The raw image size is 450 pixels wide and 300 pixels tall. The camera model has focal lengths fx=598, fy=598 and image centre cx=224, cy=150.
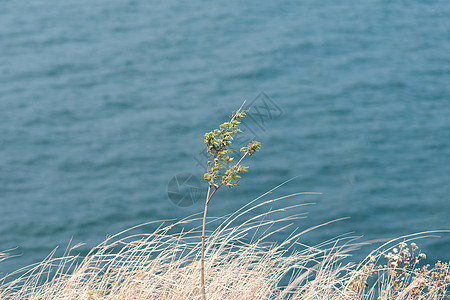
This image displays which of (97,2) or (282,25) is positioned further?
(97,2)

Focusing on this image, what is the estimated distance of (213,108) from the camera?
553 inches

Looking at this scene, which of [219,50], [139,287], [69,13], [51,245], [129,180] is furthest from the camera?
[69,13]

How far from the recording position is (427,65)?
15.7 meters

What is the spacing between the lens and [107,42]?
17359mm

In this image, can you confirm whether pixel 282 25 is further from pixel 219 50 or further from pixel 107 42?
pixel 107 42

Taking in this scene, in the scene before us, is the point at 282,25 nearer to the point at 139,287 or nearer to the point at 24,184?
the point at 24,184

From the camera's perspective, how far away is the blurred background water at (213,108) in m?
11.5

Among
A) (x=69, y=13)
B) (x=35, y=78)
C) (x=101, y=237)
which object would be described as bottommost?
(x=101, y=237)

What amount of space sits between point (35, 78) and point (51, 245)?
6.45 m

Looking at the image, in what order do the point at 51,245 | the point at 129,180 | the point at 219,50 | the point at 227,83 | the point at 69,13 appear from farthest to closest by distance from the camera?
the point at 69,13
the point at 219,50
the point at 227,83
the point at 129,180
the point at 51,245

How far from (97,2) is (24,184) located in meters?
9.27

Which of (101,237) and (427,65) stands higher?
(427,65)

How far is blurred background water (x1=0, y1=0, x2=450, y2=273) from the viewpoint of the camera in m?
11.5

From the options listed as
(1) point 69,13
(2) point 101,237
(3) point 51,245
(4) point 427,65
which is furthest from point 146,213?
(1) point 69,13
